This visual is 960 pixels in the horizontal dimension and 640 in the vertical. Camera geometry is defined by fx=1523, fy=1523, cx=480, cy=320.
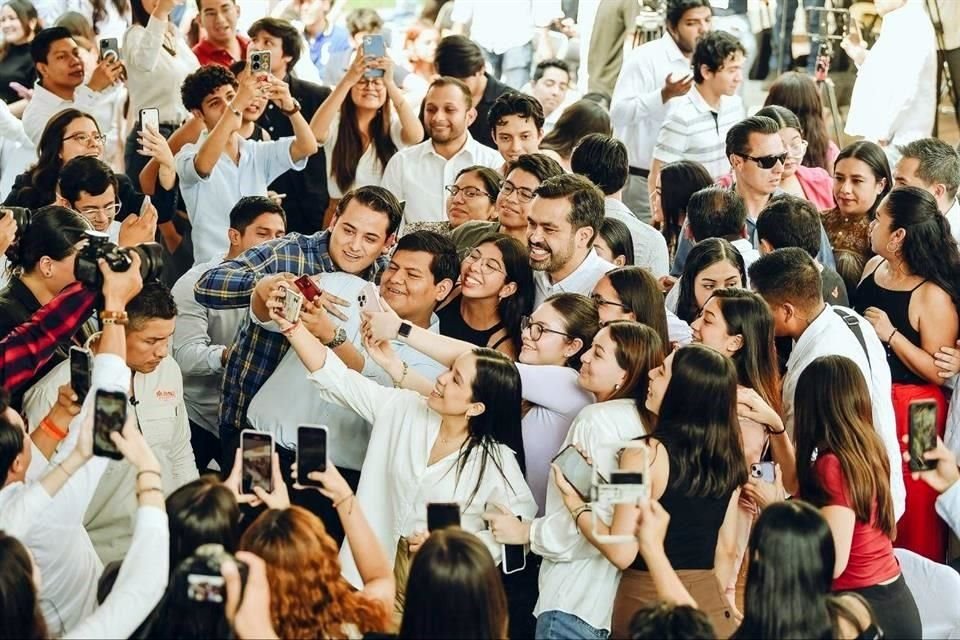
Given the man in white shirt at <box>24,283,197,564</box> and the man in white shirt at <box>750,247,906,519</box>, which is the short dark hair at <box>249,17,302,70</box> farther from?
the man in white shirt at <box>750,247,906,519</box>

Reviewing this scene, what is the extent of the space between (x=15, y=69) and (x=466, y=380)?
4816 mm

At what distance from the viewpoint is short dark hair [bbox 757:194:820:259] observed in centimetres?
492

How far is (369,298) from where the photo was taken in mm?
4250

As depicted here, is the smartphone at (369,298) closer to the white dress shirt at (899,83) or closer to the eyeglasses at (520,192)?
the eyeglasses at (520,192)

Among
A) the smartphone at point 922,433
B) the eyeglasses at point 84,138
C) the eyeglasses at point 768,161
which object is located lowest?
the smartphone at point 922,433

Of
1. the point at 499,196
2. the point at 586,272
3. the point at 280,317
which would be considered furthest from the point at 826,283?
the point at 280,317

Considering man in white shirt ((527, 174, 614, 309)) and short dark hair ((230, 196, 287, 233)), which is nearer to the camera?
man in white shirt ((527, 174, 614, 309))

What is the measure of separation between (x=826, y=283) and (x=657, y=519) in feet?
6.00

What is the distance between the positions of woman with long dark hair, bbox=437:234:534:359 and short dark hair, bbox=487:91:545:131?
148 centimetres

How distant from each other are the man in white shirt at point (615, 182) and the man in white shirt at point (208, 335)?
1.16m

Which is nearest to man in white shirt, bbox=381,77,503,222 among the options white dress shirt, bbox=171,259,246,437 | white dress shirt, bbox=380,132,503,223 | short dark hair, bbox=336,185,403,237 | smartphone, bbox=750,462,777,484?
white dress shirt, bbox=380,132,503,223

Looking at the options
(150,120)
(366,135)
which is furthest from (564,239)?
(366,135)

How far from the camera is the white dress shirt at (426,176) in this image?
20.3ft

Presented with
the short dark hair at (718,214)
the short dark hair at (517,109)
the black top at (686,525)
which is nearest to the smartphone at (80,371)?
the black top at (686,525)
